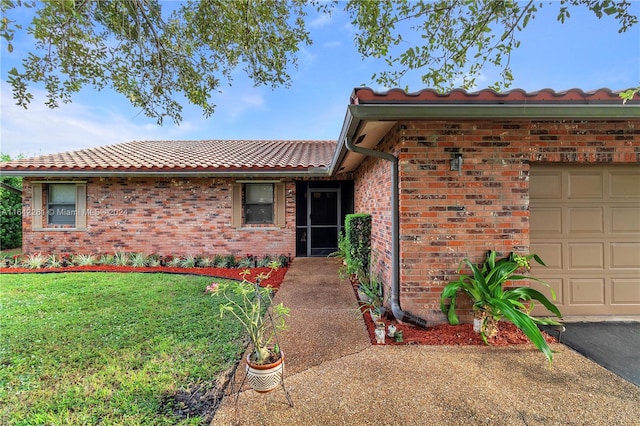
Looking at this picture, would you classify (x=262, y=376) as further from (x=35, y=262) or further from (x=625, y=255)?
(x=35, y=262)

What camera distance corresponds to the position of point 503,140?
3445 mm

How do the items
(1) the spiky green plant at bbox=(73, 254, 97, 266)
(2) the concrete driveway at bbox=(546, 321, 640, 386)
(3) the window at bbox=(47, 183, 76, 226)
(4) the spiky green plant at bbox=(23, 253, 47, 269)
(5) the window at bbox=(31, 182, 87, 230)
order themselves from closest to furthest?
(2) the concrete driveway at bbox=(546, 321, 640, 386), (4) the spiky green plant at bbox=(23, 253, 47, 269), (1) the spiky green plant at bbox=(73, 254, 97, 266), (5) the window at bbox=(31, 182, 87, 230), (3) the window at bbox=(47, 183, 76, 226)

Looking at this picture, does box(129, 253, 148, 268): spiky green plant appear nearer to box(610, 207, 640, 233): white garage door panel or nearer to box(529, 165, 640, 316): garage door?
box(529, 165, 640, 316): garage door

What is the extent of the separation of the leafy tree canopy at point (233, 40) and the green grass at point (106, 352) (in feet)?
9.38

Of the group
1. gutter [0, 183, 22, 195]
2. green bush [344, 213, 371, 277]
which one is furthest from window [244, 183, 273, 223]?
gutter [0, 183, 22, 195]

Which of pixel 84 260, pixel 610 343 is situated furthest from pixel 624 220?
pixel 84 260

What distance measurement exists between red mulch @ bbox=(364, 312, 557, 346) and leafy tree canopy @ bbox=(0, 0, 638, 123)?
3.05 m

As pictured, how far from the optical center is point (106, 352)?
3.02 meters

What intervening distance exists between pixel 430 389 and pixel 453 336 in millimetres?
1096

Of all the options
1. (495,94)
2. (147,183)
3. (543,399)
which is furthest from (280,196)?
(543,399)

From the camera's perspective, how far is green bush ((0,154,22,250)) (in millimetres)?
9422

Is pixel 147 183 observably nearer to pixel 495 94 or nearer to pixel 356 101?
pixel 356 101

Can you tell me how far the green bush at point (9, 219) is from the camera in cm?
942

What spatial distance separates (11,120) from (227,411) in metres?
5.50
